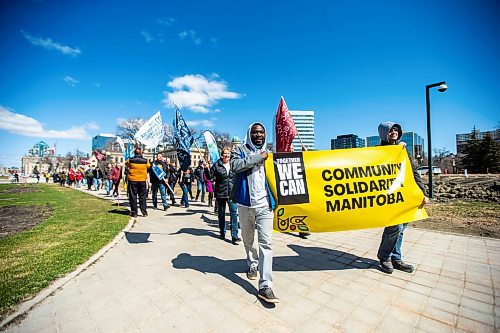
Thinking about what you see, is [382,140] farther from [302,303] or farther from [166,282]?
[166,282]

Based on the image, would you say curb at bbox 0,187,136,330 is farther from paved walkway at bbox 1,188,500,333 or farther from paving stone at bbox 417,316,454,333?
paving stone at bbox 417,316,454,333

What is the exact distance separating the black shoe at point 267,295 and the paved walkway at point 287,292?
0.09m

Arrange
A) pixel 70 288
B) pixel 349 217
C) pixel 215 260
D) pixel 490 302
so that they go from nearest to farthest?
pixel 490 302
pixel 70 288
pixel 349 217
pixel 215 260

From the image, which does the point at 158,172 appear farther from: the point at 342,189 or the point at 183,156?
the point at 342,189

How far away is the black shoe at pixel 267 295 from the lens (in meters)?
2.83

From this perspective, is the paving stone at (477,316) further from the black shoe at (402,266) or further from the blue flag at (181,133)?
the blue flag at (181,133)

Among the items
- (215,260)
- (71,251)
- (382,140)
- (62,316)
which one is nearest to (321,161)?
(382,140)

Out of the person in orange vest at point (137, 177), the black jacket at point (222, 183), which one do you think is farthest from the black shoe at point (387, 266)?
the person in orange vest at point (137, 177)

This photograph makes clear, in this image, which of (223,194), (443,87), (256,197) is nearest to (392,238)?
(256,197)

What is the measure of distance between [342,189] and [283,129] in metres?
2.82

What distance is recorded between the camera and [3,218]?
8.78m

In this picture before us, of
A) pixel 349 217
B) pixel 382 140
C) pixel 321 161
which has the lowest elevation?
pixel 349 217

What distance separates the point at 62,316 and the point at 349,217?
12.5 feet

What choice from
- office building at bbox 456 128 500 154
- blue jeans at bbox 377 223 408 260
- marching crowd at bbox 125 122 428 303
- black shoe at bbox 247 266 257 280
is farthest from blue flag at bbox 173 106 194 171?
office building at bbox 456 128 500 154
